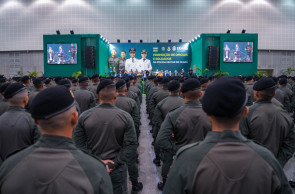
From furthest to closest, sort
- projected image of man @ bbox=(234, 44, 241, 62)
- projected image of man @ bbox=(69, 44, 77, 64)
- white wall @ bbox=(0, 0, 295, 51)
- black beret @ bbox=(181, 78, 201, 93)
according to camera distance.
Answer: white wall @ bbox=(0, 0, 295, 51) < projected image of man @ bbox=(234, 44, 241, 62) < projected image of man @ bbox=(69, 44, 77, 64) < black beret @ bbox=(181, 78, 201, 93)

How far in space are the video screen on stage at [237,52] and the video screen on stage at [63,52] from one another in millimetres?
9802

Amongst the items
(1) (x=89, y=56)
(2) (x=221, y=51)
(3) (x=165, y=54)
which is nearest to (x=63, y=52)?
(1) (x=89, y=56)

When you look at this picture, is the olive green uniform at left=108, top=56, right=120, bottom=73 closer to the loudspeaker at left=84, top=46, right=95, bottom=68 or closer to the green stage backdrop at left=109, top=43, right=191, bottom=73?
the green stage backdrop at left=109, top=43, right=191, bottom=73

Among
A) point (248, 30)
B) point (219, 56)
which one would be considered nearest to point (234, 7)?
point (248, 30)

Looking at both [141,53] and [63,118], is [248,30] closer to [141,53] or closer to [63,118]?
[141,53]

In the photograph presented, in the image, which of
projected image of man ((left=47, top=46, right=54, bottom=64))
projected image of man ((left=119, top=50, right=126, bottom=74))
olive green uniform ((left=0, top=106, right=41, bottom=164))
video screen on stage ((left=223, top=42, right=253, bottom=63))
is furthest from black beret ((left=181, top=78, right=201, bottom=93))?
projected image of man ((left=119, top=50, right=126, bottom=74))

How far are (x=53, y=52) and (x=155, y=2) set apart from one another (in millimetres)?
11279

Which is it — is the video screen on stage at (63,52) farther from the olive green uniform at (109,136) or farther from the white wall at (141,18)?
the olive green uniform at (109,136)

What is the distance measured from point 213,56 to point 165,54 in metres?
5.16

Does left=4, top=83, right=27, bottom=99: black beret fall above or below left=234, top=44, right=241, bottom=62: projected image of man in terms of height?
below

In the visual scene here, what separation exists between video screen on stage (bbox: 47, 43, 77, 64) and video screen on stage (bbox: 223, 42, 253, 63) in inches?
386

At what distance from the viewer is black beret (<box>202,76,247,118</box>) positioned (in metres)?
1.29

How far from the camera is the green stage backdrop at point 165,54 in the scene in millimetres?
21219

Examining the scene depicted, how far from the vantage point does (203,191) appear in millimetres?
1264
